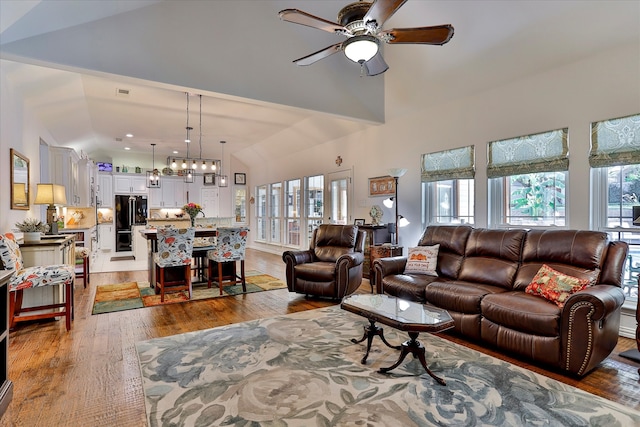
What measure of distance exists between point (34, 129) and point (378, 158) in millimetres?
5512

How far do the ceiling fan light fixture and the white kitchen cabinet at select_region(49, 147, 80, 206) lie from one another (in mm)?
6105

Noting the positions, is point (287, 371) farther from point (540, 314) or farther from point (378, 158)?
point (378, 158)

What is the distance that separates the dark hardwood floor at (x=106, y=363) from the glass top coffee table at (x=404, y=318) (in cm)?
82

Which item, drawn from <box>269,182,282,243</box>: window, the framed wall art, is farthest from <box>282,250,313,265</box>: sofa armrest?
<box>269,182,282,243</box>: window

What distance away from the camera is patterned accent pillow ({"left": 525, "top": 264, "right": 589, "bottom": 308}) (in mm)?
2807

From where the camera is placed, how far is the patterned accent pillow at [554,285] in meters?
2.81

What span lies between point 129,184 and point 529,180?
33.7 ft

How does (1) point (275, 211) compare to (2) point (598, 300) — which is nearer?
(2) point (598, 300)

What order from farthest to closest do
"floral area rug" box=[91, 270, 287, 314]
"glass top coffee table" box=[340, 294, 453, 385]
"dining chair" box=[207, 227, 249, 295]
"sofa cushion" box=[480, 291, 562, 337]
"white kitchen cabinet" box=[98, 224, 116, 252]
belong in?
"white kitchen cabinet" box=[98, 224, 116, 252], "dining chair" box=[207, 227, 249, 295], "floral area rug" box=[91, 270, 287, 314], "sofa cushion" box=[480, 291, 562, 337], "glass top coffee table" box=[340, 294, 453, 385]

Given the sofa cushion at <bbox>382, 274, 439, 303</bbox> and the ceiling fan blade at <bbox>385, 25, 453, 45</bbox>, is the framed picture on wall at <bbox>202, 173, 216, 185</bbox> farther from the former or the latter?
the ceiling fan blade at <bbox>385, 25, 453, 45</bbox>

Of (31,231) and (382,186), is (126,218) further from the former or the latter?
(382,186)

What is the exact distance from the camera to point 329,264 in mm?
4766

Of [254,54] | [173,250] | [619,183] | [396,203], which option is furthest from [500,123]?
[173,250]

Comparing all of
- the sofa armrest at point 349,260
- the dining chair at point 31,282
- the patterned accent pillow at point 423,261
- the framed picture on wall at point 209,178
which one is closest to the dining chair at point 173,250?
the dining chair at point 31,282
